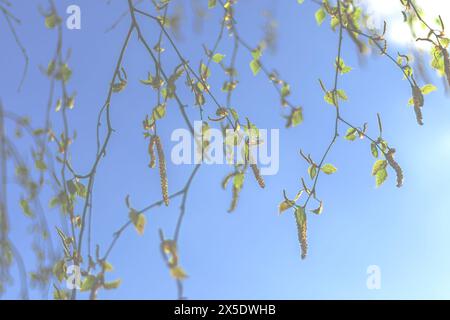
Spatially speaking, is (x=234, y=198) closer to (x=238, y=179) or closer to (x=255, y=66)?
(x=238, y=179)

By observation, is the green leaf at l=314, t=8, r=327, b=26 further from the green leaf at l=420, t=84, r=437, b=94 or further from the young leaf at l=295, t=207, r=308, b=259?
the young leaf at l=295, t=207, r=308, b=259

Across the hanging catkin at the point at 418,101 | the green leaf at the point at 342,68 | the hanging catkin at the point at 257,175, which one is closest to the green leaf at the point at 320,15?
the green leaf at the point at 342,68

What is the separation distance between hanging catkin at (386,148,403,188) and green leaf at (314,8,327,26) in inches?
11.9

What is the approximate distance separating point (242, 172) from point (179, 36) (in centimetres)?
37

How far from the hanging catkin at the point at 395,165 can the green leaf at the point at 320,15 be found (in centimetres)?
30

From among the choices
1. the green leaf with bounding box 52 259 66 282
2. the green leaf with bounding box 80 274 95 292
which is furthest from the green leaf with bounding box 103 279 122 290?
the green leaf with bounding box 52 259 66 282

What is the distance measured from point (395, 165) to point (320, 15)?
346 mm

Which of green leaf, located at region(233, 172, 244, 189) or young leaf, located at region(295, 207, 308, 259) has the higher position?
green leaf, located at region(233, 172, 244, 189)

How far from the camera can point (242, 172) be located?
37.9 inches

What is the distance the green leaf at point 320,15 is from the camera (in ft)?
4.00

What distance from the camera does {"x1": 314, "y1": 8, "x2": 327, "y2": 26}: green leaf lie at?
1220 millimetres
